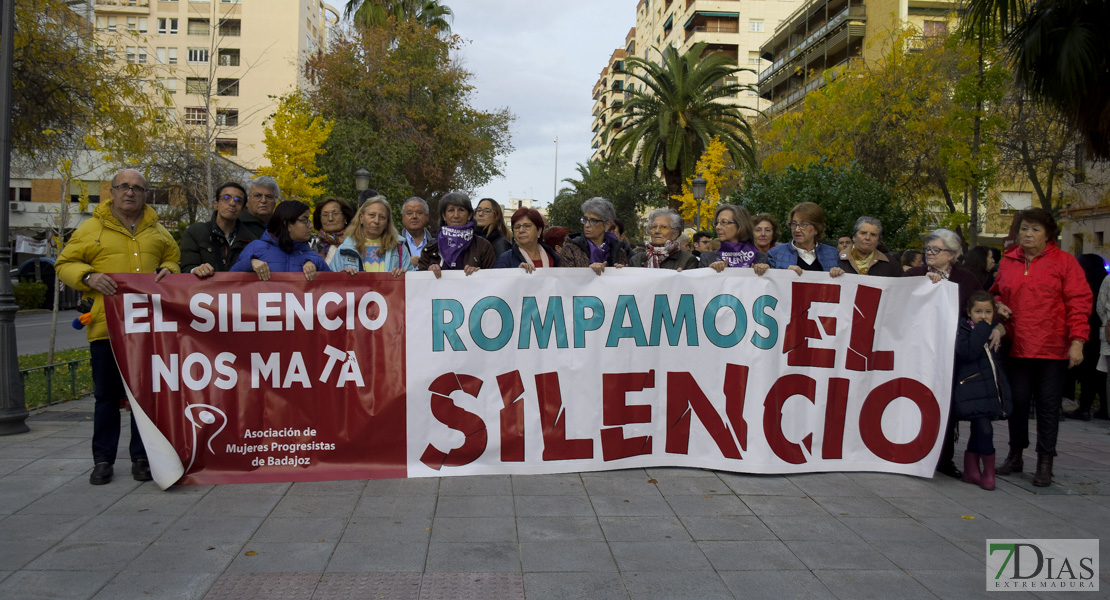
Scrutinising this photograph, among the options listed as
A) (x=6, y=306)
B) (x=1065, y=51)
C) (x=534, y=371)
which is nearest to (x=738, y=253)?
(x=534, y=371)

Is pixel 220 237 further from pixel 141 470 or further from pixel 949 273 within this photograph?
pixel 949 273

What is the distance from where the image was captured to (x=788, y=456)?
5.59m

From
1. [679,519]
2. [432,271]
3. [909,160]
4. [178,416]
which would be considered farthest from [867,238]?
[909,160]

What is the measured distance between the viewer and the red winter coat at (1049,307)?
557 cm

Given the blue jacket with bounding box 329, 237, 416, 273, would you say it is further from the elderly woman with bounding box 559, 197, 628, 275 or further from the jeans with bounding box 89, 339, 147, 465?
the jeans with bounding box 89, 339, 147, 465

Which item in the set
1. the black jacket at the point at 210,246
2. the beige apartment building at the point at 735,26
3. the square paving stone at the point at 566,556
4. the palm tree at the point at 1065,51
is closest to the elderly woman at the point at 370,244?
the black jacket at the point at 210,246

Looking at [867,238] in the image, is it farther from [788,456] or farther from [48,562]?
[48,562]

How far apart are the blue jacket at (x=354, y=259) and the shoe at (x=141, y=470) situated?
5.76 ft

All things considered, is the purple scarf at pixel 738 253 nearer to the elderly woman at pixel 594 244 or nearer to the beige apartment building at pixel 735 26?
the elderly woman at pixel 594 244

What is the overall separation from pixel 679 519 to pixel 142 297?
11.9ft

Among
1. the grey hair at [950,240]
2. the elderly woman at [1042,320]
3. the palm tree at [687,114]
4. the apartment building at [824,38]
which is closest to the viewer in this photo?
the elderly woman at [1042,320]

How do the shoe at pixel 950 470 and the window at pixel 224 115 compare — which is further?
the window at pixel 224 115

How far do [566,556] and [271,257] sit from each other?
2.93 meters

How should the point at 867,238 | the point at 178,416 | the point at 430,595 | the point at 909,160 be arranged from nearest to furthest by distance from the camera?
the point at 430,595 < the point at 178,416 < the point at 867,238 < the point at 909,160
